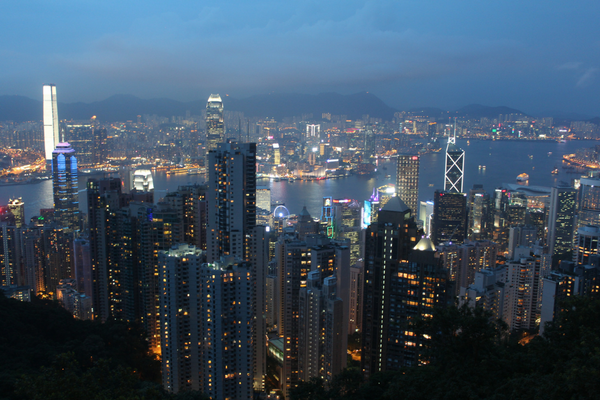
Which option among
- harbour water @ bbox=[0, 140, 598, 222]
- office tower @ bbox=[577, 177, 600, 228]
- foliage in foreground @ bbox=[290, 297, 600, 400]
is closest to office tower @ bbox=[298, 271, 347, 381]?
foliage in foreground @ bbox=[290, 297, 600, 400]

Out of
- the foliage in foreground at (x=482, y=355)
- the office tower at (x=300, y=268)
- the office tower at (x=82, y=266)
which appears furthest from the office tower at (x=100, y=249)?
Result: the foliage in foreground at (x=482, y=355)

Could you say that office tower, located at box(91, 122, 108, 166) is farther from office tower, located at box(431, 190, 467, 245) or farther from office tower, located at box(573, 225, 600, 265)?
office tower, located at box(573, 225, 600, 265)

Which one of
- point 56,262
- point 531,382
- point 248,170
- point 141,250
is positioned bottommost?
point 56,262

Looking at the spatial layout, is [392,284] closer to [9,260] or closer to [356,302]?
[356,302]

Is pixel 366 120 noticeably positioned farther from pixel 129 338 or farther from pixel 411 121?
pixel 129 338

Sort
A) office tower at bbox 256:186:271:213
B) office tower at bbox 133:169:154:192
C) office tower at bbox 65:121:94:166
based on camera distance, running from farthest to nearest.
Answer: office tower at bbox 65:121:94:166
office tower at bbox 256:186:271:213
office tower at bbox 133:169:154:192

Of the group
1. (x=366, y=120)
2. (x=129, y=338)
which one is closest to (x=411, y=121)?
(x=366, y=120)
